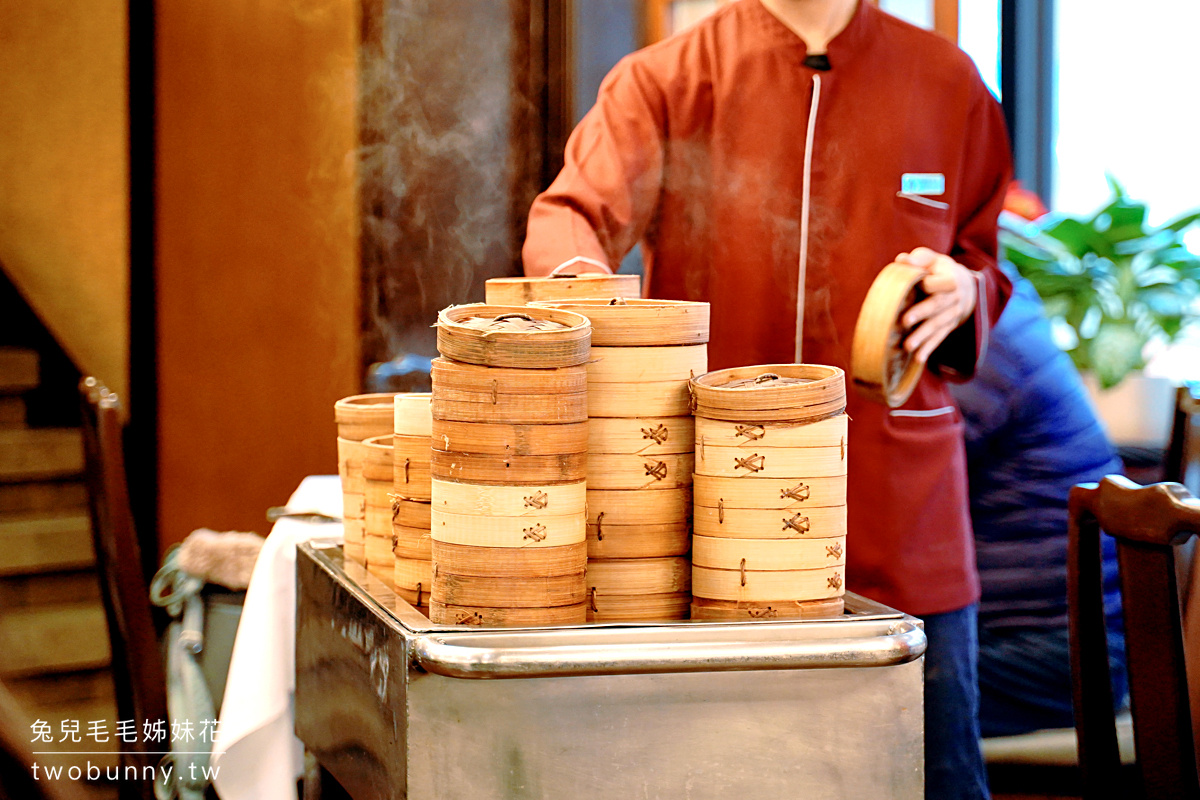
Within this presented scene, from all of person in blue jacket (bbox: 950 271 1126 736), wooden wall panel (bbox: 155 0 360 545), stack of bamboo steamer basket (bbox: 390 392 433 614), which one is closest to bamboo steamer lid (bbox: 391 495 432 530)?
stack of bamboo steamer basket (bbox: 390 392 433 614)

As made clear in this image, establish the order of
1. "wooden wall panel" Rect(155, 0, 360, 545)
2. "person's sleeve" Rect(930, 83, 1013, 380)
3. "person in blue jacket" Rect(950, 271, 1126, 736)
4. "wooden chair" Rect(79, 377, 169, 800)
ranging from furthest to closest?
"wooden wall panel" Rect(155, 0, 360, 545) → "person in blue jacket" Rect(950, 271, 1126, 736) → "wooden chair" Rect(79, 377, 169, 800) → "person's sleeve" Rect(930, 83, 1013, 380)

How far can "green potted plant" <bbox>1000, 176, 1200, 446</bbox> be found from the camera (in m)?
3.66

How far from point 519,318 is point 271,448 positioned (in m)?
2.94

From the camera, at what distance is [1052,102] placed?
4.90 metres

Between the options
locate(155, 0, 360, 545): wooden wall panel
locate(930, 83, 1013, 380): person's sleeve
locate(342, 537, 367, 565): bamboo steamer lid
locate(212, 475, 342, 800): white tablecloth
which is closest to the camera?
locate(342, 537, 367, 565): bamboo steamer lid

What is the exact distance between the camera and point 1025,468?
2.91 m

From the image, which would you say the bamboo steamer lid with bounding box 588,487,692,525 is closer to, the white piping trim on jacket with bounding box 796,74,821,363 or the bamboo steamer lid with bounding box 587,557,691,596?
the bamboo steamer lid with bounding box 587,557,691,596

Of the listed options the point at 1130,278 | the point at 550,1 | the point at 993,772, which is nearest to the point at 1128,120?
the point at 1130,278

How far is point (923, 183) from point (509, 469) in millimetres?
988

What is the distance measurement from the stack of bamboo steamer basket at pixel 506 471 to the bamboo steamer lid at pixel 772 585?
165 millimetres

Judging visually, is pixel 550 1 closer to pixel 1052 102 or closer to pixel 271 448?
pixel 271 448

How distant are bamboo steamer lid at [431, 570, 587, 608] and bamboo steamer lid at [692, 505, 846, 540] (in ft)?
0.57

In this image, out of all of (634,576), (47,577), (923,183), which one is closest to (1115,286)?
(923,183)

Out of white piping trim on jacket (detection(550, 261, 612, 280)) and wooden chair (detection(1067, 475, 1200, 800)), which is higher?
white piping trim on jacket (detection(550, 261, 612, 280))
